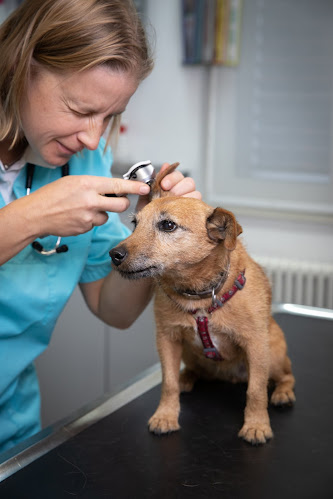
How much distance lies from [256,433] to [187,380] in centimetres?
28

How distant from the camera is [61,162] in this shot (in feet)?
3.88

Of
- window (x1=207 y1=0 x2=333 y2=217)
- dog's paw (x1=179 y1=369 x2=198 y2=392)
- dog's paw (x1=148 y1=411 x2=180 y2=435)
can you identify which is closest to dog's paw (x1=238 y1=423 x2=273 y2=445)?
dog's paw (x1=148 y1=411 x2=180 y2=435)

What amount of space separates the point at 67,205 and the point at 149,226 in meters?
0.18

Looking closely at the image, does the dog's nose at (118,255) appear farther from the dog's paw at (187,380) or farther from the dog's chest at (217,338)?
the dog's paw at (187,380)

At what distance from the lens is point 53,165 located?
1.19 m

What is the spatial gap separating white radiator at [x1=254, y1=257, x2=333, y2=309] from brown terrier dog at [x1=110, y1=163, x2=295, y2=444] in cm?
155

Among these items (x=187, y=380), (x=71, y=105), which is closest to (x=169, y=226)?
(x=71, y=105)

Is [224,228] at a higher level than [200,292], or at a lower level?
higher

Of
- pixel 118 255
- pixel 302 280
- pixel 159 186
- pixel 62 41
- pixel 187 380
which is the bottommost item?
pixel 302 280

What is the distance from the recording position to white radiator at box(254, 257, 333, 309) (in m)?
2.66

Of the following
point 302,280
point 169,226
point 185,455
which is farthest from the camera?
point 302,280

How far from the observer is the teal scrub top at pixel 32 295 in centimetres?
124

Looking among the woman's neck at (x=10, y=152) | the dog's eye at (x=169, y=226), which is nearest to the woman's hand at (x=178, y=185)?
the dog's eye at (x=169, y=226)

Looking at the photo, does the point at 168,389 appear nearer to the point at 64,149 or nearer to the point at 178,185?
the point at 178,185
